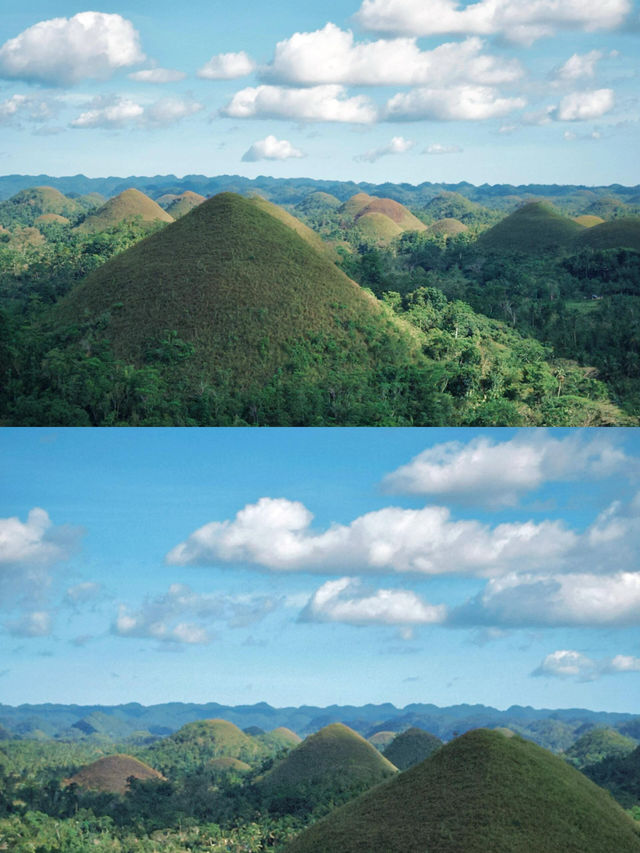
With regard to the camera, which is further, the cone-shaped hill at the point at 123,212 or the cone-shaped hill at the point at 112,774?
the cone-shaped hill at the point at 123,212

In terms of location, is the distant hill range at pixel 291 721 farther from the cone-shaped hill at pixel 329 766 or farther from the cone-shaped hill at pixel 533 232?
the cone-shaped hill at pixel 533 232

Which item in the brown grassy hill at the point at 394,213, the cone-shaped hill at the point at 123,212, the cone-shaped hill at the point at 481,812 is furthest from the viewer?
the brown grassy hill at the point at 394,213

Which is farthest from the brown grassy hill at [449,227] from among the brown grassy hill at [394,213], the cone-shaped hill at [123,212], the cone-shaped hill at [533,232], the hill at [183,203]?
the cone-shaped hill at [123,212]

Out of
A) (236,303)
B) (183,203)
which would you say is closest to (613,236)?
(183,203)

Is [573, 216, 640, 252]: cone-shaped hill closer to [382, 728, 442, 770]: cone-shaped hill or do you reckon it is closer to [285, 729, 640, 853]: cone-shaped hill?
[382, 728, 442, 770]: cone-shaped hill

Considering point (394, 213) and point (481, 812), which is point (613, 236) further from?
point (481, 812)

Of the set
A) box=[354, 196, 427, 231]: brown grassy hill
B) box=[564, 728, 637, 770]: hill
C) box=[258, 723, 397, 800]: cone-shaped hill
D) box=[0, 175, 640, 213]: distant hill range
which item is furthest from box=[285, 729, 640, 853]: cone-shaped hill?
box=[354, 196, 427, 231]: brown grassy hill

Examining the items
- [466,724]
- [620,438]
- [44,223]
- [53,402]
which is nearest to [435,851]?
[466,724]
